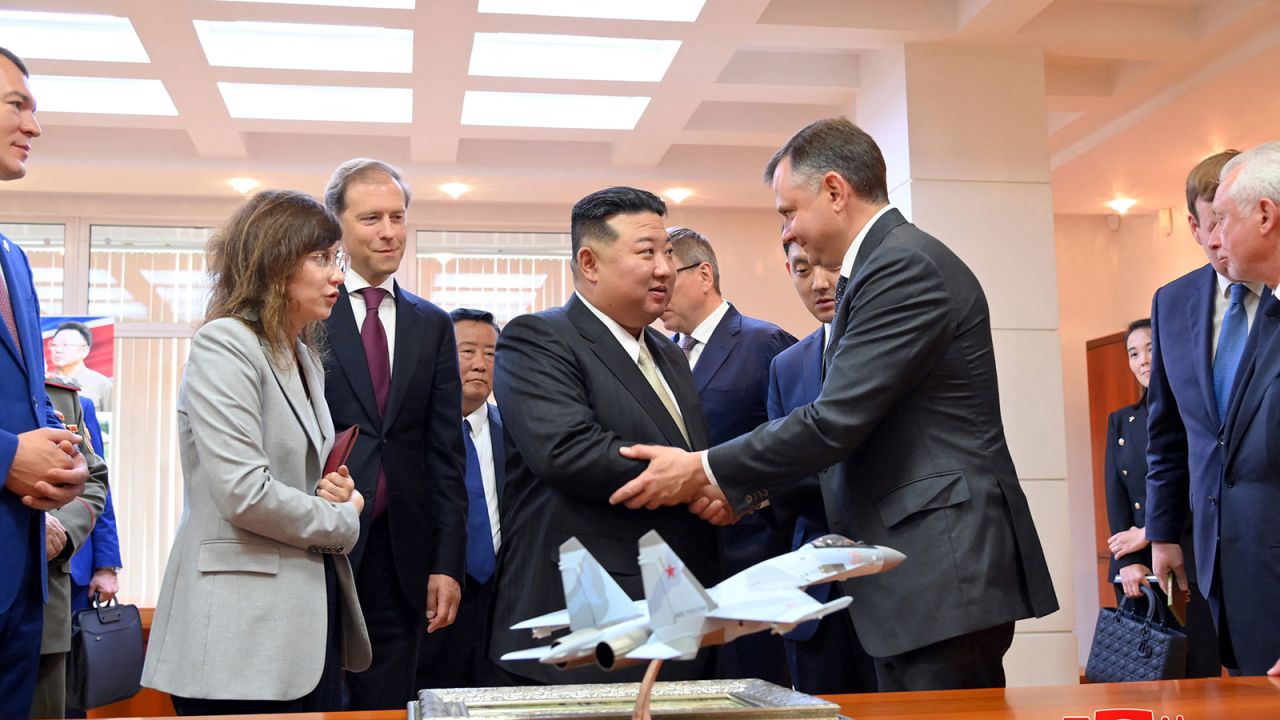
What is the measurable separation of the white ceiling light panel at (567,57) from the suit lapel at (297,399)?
13.0 ft

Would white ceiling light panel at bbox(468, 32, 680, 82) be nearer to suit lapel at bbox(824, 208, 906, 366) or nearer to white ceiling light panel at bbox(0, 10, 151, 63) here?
white ceiling light panel at bbox(0, 10, 151, 63)

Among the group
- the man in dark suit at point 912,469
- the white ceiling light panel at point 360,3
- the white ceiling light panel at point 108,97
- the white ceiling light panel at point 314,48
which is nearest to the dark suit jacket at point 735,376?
the man in dark suit at point 912,469

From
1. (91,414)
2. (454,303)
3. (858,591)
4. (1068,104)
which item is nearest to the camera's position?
(858,591)

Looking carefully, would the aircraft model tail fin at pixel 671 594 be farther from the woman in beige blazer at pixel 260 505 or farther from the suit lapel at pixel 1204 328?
the suit lapel at pixel 1204 328

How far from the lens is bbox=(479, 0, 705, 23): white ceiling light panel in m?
5.16

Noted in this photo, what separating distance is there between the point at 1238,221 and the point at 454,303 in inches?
261

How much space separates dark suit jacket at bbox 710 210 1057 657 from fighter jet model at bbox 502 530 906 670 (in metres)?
0.66

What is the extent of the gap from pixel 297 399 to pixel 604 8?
3.55 meters

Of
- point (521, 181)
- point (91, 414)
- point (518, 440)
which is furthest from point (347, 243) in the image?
point (521, 181)

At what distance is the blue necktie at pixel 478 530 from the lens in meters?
3.53

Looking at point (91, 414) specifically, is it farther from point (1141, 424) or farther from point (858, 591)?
point (1141, 424)

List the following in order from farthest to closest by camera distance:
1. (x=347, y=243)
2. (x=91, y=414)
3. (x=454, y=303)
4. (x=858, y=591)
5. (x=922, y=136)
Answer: (x=454, y=303)
(x=922, y=136)
(x=91, y=414)
(x=347, y=243)
(x=858, y=591)

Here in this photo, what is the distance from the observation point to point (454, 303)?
852 centimetres

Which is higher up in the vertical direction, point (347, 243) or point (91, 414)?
point (347, 243)
